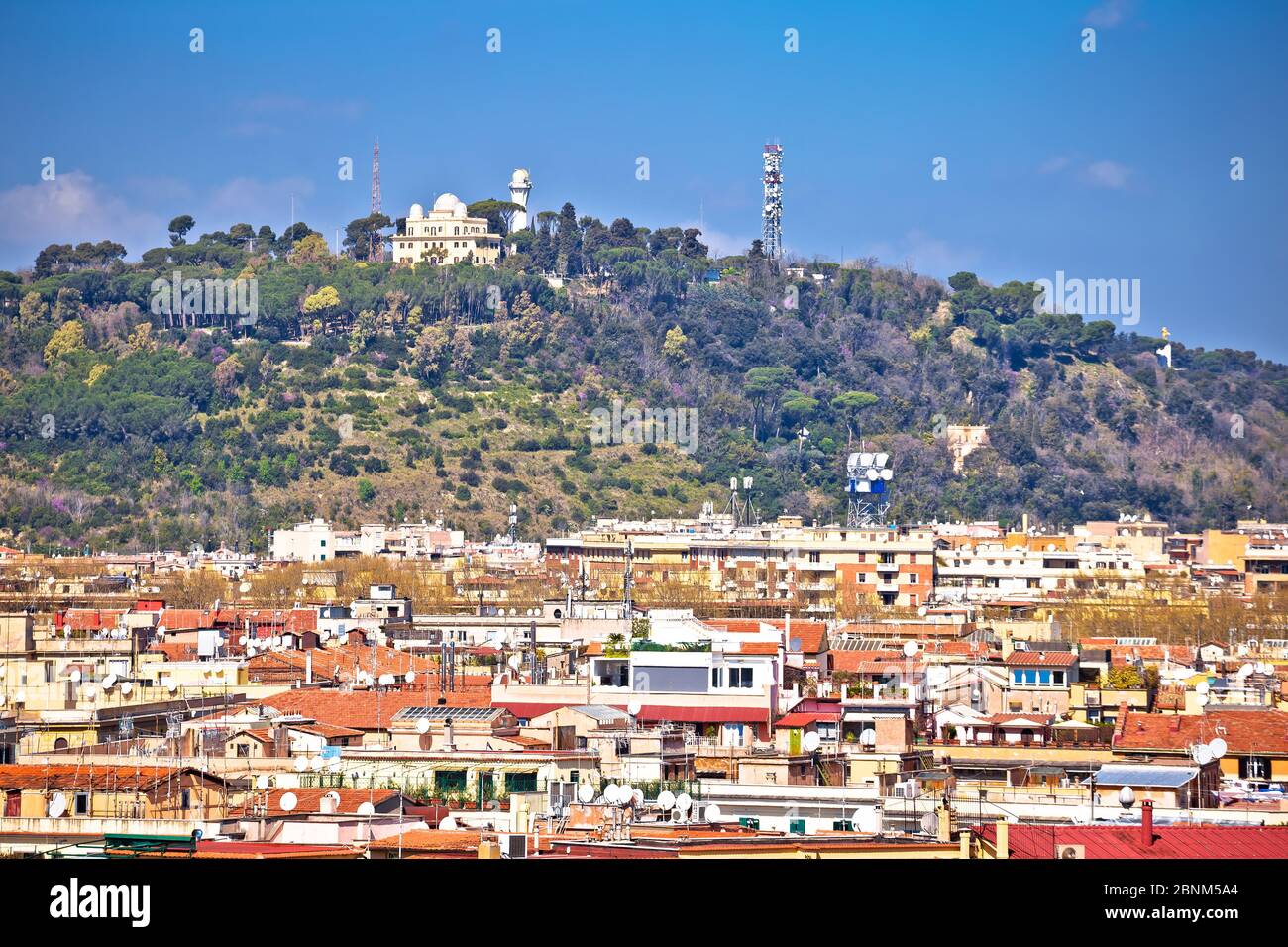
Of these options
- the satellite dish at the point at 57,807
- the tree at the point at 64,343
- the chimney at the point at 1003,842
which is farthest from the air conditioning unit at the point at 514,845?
the tree at the point at 64,343

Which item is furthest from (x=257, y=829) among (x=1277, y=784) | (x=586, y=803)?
(x=1277, y=784)

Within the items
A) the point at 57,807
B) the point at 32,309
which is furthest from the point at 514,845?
the point at 32,309

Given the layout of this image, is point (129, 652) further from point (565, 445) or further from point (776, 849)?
point (565, 445)

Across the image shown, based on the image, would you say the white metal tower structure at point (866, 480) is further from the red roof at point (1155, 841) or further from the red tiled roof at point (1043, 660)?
the red roof at point (1155, 841)

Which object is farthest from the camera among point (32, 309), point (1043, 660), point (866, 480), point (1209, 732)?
point (32, 309)

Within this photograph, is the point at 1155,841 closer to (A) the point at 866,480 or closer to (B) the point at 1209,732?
(B) the point at 1209,732

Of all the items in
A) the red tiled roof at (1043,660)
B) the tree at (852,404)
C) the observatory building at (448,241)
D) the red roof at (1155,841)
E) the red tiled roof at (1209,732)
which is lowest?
the red tiled roof at (1209,732)

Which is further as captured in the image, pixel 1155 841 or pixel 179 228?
pixel 179 228
